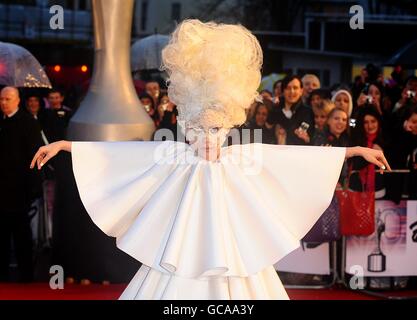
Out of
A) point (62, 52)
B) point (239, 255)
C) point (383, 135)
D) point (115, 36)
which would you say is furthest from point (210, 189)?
point (62, 52)

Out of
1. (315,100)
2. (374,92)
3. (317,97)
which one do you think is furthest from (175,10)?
(315,100)

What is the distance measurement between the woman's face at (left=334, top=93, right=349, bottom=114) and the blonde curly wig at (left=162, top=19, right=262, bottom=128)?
12.4ft

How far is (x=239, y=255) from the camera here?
4297 millimetres

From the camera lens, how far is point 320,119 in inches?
309

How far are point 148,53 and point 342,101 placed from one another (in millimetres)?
3321

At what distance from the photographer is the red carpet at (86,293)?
662 cm

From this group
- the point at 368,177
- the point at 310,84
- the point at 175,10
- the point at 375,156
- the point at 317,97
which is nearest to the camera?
the point at 375,156

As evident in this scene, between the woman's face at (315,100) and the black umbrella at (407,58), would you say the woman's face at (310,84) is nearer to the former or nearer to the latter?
the woman's face at (315,100)

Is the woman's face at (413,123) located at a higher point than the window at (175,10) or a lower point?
lower

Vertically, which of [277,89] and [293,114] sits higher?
[277,89]

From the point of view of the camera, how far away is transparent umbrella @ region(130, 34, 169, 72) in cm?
1080

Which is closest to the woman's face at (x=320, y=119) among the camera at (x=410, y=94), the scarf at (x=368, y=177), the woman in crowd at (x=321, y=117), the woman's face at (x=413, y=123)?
the woman in crowd at (x=321, y=117)

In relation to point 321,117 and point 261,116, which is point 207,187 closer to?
point 321,117

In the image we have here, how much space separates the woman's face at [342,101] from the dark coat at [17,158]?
2.69 meters
